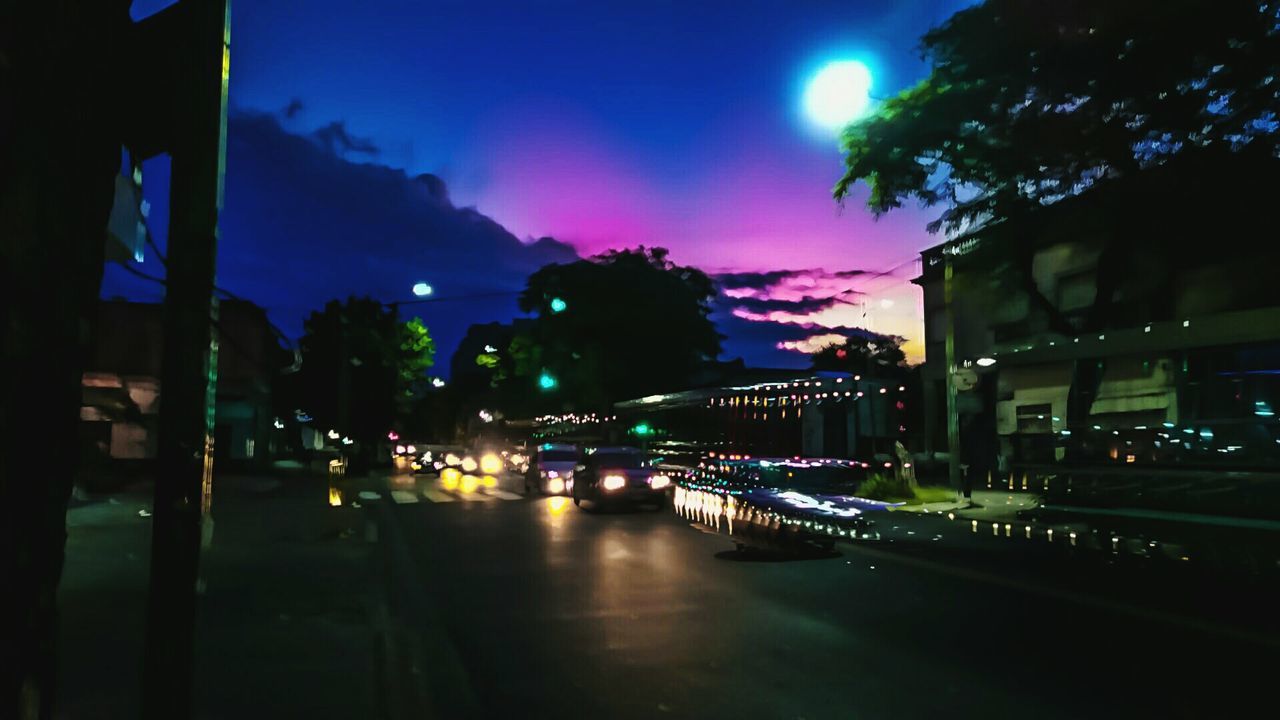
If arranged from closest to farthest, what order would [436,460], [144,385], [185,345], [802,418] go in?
[185,345] → [802,418] → [144,385] → [436,460]

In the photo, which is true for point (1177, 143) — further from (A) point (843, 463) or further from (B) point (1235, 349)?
(A) point (843, 463)

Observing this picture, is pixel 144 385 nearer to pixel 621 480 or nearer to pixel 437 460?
pixel 437 460

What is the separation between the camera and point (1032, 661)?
683 cm

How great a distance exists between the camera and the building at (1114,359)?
9.48 m

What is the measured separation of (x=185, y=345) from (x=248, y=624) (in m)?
4.77

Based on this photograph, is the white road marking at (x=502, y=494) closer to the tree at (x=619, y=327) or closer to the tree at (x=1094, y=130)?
the tree at (x=1094, y=130)

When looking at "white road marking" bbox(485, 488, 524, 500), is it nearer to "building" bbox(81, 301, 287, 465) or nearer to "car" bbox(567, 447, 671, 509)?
"car" bbox(567, 447, 671, 509)

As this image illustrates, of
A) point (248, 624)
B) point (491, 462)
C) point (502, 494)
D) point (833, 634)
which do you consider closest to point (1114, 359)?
point (502, 494)

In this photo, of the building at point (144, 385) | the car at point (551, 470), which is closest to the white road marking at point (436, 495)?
the car at point (551, 470)

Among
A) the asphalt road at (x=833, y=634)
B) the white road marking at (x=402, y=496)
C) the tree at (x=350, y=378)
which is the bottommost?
the asphalt road at (x=833, y=634)

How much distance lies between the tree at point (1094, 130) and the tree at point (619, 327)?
88.2 ft

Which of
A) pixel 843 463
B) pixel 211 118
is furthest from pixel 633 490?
pixel 211 118

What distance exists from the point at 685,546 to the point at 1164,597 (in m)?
6.60

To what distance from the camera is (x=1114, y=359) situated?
79.7 ft
